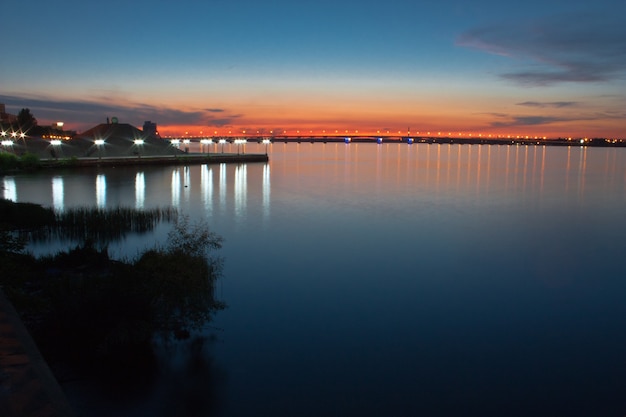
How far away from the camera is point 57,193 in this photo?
144 feet

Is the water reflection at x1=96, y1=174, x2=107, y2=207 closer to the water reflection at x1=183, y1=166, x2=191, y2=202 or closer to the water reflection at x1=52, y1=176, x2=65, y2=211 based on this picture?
the water reflection at x1=52, y1=176, x2=65, y2=211

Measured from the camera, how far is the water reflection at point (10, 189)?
39.5 metres

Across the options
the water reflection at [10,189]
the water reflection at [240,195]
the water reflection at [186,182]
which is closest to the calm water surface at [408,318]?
the water reflection at [240,195]

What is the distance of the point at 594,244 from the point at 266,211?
21.2 m

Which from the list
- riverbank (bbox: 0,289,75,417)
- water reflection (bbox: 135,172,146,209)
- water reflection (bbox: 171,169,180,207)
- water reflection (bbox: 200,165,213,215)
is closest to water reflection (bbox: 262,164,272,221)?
water reflection (bbox: 200,165,213,215)

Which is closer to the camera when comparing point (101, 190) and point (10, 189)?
point (10, 189)

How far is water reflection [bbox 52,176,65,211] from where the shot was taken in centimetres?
3638

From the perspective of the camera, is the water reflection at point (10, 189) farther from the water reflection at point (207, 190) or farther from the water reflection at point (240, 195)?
the water reflection at point (240, 195)

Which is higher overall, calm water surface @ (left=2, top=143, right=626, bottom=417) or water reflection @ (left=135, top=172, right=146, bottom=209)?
water reflection @ (left=135, top=172, right=146, bottom=209)

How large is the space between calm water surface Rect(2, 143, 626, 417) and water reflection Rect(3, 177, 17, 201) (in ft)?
18.6

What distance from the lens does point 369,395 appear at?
35.2 ft

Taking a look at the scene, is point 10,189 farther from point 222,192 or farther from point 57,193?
point 222,192

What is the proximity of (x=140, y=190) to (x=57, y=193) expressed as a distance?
7.51 metres

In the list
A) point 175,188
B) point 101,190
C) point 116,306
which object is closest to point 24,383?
point 116,306
